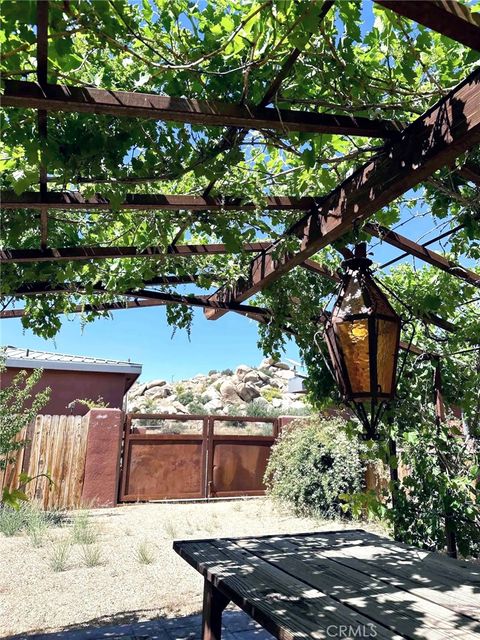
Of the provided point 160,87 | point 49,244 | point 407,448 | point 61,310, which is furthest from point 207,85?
point 407,448

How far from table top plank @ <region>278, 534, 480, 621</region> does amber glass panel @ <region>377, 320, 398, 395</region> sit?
784 millimetres

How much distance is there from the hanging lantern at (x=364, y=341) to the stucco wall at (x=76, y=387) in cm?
1102

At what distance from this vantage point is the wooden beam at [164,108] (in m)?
1.57

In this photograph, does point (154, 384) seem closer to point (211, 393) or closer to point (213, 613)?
point (211, 393)

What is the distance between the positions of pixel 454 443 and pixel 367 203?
2610 millimetres

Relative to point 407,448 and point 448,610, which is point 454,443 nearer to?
point 407,448

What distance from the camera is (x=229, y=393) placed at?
3575 centimetres

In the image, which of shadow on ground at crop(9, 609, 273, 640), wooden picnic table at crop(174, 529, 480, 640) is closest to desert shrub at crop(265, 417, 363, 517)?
shadow on ground at crop(9, 609, 273, 640)

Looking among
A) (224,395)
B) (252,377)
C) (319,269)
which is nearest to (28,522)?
(319,269)

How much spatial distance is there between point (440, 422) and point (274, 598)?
2.56 m

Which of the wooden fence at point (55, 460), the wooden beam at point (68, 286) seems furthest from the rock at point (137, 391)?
the wooden beam at point (68, 286)

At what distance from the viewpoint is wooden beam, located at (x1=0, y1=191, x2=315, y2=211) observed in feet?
7.77

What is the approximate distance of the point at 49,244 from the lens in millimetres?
3217

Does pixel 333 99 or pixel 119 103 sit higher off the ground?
pixel 333 99
